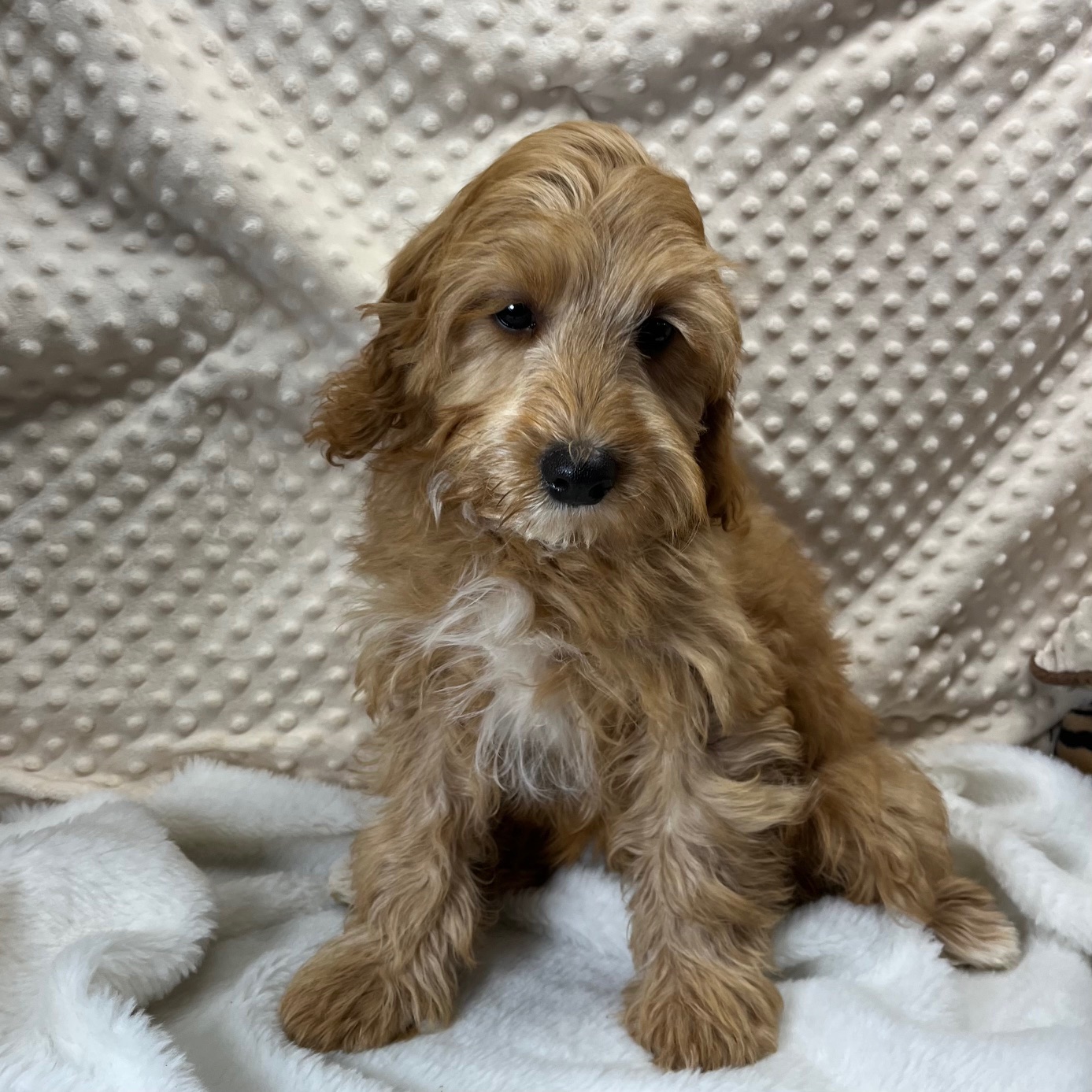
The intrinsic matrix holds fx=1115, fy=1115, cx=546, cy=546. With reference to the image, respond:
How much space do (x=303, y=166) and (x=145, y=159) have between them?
286mm

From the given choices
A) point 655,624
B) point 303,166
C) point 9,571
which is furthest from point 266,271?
point 655,624

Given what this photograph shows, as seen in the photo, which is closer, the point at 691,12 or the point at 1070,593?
the point at 691,12

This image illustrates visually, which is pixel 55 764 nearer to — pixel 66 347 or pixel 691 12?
pixel 66 347

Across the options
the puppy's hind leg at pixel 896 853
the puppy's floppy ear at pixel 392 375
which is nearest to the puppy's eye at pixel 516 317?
the puppy's floppy ear at pixel 392 375

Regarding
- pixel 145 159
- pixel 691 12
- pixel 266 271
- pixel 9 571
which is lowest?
pixel 9 571

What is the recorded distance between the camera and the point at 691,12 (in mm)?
2104

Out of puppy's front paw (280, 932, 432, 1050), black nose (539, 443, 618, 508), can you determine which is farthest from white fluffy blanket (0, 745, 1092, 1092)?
black nose (539, 443, 618, 508)

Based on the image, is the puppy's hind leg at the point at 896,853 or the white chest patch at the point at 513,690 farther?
the puppy's hind leg at the point at 896,853

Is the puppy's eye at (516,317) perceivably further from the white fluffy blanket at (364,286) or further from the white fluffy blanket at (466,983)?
the white fluffy blanket at (466,983)

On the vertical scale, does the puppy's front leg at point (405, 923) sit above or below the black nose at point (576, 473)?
below

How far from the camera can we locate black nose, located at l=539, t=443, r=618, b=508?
56.4 inches

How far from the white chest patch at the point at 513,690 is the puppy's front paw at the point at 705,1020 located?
34cm

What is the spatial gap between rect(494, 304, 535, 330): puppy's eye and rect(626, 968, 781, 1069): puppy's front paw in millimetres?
1020

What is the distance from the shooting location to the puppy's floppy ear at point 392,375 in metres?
1.67
